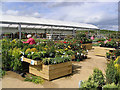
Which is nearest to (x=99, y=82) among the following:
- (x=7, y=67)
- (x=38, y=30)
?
(x=7, y=67)

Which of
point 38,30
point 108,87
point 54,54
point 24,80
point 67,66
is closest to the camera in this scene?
point 108,87

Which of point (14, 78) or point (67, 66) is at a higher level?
point (67, 66)

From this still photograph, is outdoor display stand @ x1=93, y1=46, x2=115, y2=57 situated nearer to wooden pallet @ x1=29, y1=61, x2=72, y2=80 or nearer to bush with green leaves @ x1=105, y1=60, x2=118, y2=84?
wooden pallet @ x1=29, y1=61, x2=72, y2=80

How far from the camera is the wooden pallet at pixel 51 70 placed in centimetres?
386

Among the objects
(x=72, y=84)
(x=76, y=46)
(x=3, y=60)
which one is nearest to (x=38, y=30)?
(x=76, y=46)

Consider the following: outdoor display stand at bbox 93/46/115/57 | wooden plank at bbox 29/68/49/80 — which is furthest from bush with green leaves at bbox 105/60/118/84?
outdoor display stand at bbox 93/46/115/57

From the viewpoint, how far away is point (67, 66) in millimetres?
4348

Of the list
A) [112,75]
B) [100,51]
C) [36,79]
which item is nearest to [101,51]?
[100,51]

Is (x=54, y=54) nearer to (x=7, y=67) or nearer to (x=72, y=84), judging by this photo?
(x=72, y=84)

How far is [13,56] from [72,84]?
7.84 feet

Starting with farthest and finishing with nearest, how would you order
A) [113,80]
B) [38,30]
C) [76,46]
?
1. [38,30]
2. [76,46]
3. [113,80]

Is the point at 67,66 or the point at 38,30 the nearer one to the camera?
the point at 67,66

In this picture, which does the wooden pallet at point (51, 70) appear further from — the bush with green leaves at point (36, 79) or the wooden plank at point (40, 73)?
the bush with green leaves at point (36, 79)

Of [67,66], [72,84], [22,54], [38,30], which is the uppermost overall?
[38,30]
